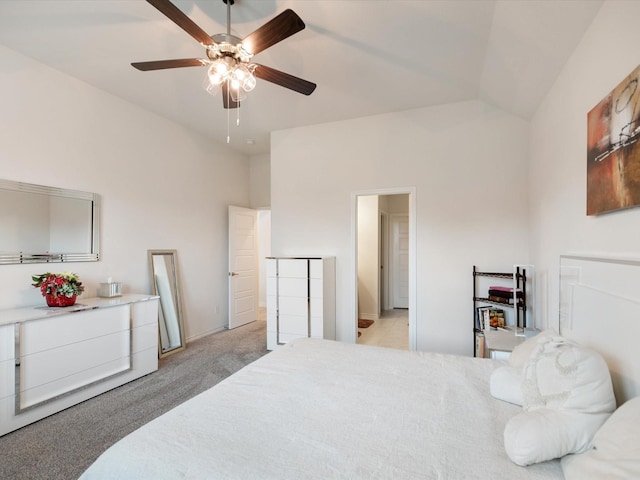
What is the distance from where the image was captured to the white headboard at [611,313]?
3.95ft

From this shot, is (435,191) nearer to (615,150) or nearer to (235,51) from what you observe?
(615,150)

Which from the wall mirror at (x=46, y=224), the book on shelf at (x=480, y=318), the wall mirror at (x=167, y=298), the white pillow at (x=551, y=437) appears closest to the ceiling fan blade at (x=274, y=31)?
the white pillow at (x=551, y=437)

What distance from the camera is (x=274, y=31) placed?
1.71 m

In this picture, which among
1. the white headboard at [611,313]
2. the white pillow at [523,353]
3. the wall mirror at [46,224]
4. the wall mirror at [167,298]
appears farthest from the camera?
the wall mirror at [167,298]

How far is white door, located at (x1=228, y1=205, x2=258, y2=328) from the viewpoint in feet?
16.5

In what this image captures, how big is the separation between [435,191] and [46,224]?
13.1ft

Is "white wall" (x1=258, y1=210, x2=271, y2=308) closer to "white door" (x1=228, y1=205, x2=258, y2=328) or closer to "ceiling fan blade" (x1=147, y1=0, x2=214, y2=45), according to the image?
"white door" (x1=228, y1=205, x2=258, y2=328)

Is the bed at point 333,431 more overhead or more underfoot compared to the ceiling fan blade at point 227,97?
more underfoot

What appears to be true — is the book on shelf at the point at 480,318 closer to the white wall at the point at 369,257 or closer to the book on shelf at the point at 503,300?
the book on shelf at the point at 503,300

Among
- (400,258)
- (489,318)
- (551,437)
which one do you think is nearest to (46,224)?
(551,437)

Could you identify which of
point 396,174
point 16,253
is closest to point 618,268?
point 396,174

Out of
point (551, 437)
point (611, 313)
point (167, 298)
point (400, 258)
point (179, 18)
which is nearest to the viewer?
point (551, 437)

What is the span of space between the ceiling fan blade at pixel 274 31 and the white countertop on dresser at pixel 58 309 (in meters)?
2.50

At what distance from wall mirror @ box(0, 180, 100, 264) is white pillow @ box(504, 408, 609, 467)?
3641 mm
